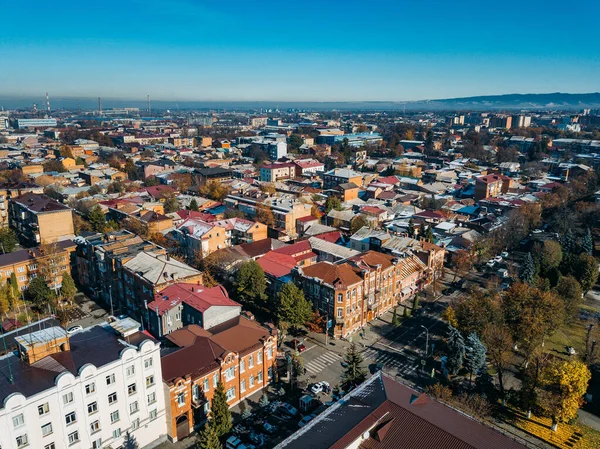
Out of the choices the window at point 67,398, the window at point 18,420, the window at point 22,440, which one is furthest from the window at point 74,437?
the window at point 18,420

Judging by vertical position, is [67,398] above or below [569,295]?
above

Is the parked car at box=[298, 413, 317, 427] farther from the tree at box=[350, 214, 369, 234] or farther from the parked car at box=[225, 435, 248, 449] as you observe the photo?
the tree at box=[350, 214, 369, 234]

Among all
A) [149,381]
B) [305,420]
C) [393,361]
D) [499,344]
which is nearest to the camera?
[149,381]

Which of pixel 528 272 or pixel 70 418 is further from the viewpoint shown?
pixel 528 272

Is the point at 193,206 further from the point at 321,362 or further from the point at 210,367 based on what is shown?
the point at 210,367

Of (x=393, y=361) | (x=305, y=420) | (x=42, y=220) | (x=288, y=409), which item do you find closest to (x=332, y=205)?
(x=393, y=361)

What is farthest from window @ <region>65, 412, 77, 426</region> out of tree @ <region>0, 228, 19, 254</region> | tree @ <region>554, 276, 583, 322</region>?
tree @ <region>554, 276, 583, 322</region>
